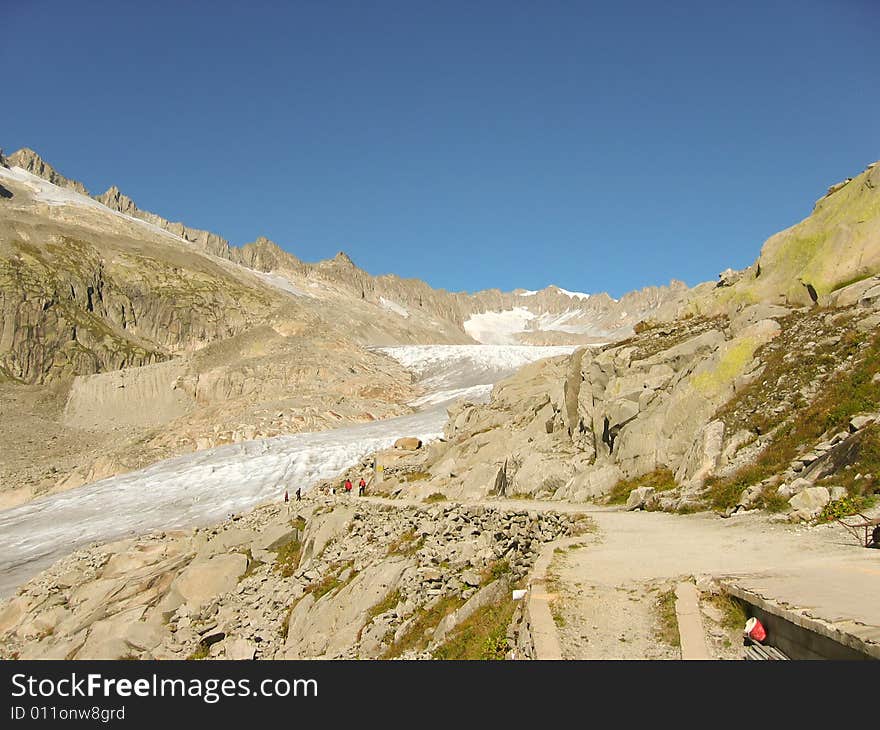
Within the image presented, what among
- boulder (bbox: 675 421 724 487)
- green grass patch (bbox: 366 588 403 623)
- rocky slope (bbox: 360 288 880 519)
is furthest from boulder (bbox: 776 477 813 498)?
green grass patch (bbox: 366 588 403 623)

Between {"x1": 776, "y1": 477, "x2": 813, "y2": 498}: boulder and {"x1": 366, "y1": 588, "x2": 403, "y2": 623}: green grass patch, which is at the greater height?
{"x1": 776, "y1": 477, "x2": 813, "y2": 498}: boulder

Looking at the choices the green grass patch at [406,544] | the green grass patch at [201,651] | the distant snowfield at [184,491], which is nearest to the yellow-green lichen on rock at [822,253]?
the green grass patch at [406,544]

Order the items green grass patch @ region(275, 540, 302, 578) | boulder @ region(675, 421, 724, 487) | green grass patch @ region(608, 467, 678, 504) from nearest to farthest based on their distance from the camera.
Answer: boulder @ region(675, 421, 724, 487), green grass patch @ region(608, 467, 678, 504), green grass patch @ region(275, 540, 302, 578)

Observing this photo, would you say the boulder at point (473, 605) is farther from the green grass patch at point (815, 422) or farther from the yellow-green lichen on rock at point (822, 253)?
the yellow-green lichen on rock at point (822, 253)

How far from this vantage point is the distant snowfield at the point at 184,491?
1730 inches

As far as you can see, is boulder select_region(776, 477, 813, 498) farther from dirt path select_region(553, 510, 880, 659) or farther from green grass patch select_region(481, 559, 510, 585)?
green grass patch select_region(481, 559, 510, 585)

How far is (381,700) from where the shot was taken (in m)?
5.27

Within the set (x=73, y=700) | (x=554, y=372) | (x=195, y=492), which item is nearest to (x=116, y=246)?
(x=195, y=492)

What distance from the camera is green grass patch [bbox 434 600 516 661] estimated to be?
8.59 meters

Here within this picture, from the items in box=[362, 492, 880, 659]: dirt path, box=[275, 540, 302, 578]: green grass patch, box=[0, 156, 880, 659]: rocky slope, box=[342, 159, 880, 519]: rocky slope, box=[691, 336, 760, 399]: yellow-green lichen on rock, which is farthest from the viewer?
box=[275, 540, 302, 578]: green grass patch

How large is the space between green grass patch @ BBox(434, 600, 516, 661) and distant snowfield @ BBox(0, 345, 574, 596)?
36009mm

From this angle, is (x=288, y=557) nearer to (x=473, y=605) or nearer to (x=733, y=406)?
(x=473, y=605)

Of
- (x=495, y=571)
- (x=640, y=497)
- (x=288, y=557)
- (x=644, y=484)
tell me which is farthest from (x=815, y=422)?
(x=288, y=557)

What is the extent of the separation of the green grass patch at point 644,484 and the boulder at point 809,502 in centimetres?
552
